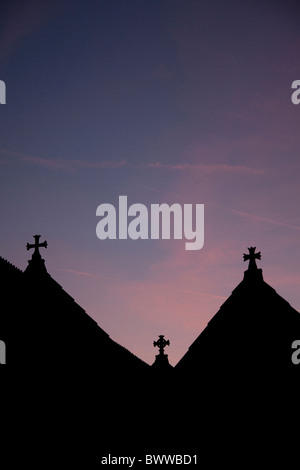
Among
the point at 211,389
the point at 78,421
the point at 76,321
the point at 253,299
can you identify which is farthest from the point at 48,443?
the point at 253,299

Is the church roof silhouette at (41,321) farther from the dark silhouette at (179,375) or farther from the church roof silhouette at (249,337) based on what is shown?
the church roof silhouette at (249,337)

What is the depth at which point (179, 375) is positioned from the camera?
1334cm

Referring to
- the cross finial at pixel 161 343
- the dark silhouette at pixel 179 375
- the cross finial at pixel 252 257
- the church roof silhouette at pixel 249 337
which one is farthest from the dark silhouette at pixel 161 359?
the cross finial at pixel 252 257

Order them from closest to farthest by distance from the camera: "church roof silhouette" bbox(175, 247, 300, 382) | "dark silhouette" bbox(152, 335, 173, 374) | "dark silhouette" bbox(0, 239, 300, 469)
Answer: "dark silhouette" bbox(0, 239, 300, 469) < "church roof silhouette" bbox(175, 247, 300, 382) < "dark silhouette" bbox(152, 335, 173, 374)

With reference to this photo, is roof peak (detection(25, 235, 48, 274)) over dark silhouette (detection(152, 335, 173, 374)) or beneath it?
over

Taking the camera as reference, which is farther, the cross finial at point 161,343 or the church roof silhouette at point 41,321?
the cross finial at point 161,343

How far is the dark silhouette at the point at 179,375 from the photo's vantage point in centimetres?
1216

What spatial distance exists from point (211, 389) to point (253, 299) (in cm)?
269

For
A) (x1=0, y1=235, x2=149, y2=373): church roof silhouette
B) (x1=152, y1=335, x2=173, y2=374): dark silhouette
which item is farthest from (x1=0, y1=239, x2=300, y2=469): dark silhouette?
(x1=152, y1=335, x2=173, y2=374): dark silhouette

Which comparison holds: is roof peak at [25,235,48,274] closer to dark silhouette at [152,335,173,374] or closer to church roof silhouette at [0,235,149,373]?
church roof silhouette at [0,235,149,373]

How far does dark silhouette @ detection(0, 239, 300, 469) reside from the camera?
39.9ft

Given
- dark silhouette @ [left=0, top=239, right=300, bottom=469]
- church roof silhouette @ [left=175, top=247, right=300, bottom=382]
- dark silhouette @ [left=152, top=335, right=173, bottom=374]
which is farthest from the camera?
dark silhouette @ [left=152, top=335, right=173, bottom=374]

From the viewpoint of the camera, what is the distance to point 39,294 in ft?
42.3

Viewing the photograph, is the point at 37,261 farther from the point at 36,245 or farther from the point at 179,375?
the point at 179,375
